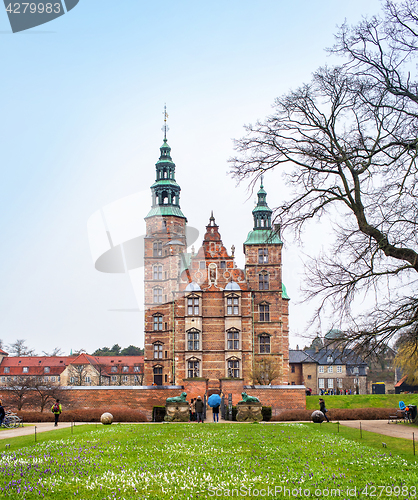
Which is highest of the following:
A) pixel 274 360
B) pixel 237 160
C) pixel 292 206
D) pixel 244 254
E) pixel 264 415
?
pixel 244 254

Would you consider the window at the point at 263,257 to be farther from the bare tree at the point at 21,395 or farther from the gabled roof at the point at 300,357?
the gabled roof at the point at 300,357

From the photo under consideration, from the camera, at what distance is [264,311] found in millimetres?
45156

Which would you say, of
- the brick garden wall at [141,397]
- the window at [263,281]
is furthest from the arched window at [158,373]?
the window at [263,281]

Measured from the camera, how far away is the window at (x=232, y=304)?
44.6 meters

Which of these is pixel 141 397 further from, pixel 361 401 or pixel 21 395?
pixel 361 401

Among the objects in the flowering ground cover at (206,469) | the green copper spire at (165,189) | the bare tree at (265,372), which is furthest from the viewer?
the green copper spire at (165,189)

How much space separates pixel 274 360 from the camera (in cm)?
4384

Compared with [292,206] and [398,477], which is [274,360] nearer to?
[292,206]

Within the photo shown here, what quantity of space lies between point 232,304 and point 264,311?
2.88m

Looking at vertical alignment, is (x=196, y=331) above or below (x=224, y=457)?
above

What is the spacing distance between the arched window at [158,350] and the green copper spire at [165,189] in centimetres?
1228

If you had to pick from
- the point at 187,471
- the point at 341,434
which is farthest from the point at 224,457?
the point at 341,434

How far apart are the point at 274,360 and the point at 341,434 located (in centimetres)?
2656

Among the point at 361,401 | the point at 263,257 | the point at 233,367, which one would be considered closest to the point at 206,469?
the point at 233,367
